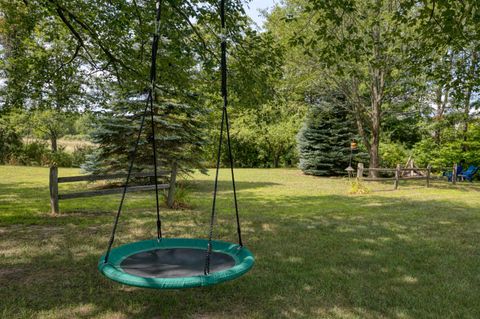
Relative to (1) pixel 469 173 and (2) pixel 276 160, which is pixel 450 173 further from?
(2) pixel 276 160

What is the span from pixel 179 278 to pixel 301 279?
1628 millimetres

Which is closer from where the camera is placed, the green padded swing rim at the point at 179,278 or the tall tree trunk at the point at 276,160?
the green padded swing rim at the point at 179,278

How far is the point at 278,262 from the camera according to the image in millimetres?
4277

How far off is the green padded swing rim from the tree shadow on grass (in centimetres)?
37

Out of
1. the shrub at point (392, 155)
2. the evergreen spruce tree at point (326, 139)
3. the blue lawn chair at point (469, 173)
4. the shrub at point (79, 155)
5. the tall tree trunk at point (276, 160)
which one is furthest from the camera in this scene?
the tall tree trunk at point (276, 160)

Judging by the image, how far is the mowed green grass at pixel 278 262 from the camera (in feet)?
10.2

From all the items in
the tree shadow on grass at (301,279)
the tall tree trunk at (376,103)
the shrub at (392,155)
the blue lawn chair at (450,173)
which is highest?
the tall tree trunk at (376,103)

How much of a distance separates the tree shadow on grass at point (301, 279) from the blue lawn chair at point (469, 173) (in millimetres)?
10987

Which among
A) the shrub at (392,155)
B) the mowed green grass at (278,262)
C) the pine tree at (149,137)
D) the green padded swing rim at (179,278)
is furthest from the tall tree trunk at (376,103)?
the green padded swing rim at (179,278)

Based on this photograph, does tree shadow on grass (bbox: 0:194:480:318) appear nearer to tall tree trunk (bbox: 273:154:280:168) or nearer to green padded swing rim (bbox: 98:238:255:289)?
green padded swing rim (bbox: 98:238:255:289)

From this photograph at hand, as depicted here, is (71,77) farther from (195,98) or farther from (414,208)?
(414,208)

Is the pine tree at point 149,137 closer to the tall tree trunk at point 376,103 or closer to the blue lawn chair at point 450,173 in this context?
the tall tree trunk at point 376,103

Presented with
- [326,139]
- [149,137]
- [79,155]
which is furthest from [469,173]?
[79,155]

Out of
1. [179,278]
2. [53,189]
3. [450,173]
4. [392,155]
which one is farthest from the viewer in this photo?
[392,155]
